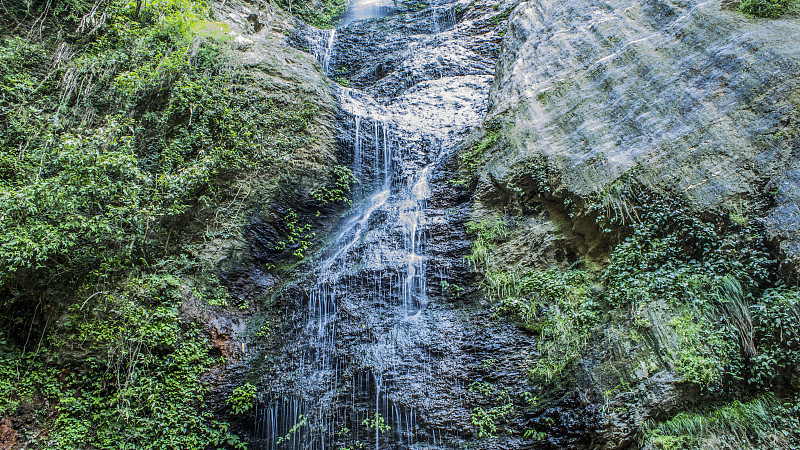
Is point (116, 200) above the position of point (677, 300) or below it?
above

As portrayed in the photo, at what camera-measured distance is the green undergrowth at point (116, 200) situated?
645 centimetres

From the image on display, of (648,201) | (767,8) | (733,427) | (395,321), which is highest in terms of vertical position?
(767,8)

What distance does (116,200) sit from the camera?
24.8 ft

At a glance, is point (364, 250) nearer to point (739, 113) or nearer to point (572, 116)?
point (572, 116)

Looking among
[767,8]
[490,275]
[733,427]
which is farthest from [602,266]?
[767,8]

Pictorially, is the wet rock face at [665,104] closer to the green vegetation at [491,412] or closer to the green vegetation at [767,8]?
the green vegetation at [767,8]

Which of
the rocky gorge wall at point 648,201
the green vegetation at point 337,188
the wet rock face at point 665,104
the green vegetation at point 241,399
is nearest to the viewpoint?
the rocky gorge wall at point 648,201

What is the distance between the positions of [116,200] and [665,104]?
979 cm

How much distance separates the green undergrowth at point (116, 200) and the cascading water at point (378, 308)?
1.13 metres

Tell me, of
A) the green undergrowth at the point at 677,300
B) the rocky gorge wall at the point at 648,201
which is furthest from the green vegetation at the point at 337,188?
the green undergrowth at the point at 677,300

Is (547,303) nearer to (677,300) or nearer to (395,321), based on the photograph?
(677,300)

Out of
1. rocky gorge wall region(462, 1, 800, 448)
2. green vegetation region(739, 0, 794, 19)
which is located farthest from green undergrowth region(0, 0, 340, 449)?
green vegetation region(739, 0, 794, 19)

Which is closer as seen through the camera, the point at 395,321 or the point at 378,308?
the point at 395,321

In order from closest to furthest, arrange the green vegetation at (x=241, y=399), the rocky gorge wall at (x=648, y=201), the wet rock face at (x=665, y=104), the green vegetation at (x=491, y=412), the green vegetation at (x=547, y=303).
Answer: the rocky gorge wall at (x=648, y=201), the wet rock face at (x=665, y=104), the green vegetation at (x=491, y=412), the green vegetation at (x=547, y=303), the green vegetation at (x=241, y=399)
